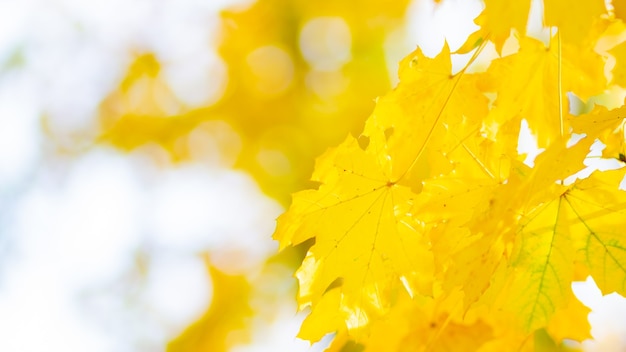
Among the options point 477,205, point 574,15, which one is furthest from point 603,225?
point 574,15

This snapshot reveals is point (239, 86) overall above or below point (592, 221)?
above

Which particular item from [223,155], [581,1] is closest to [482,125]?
[581,1]

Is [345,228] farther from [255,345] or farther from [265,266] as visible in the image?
[255,345]

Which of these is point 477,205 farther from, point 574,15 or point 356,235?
point 574,15

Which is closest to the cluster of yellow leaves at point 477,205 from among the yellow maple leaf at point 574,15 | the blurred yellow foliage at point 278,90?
the yellow maple leaf at point 574,15

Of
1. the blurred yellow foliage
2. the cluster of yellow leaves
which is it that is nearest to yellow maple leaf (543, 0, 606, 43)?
the cluster of yellow leaves

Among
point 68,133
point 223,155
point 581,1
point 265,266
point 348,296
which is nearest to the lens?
point 581,1

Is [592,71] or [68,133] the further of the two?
[68,133]

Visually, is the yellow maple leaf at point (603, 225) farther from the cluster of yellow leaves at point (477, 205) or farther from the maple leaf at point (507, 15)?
the maple leaf at point (507, 15)
